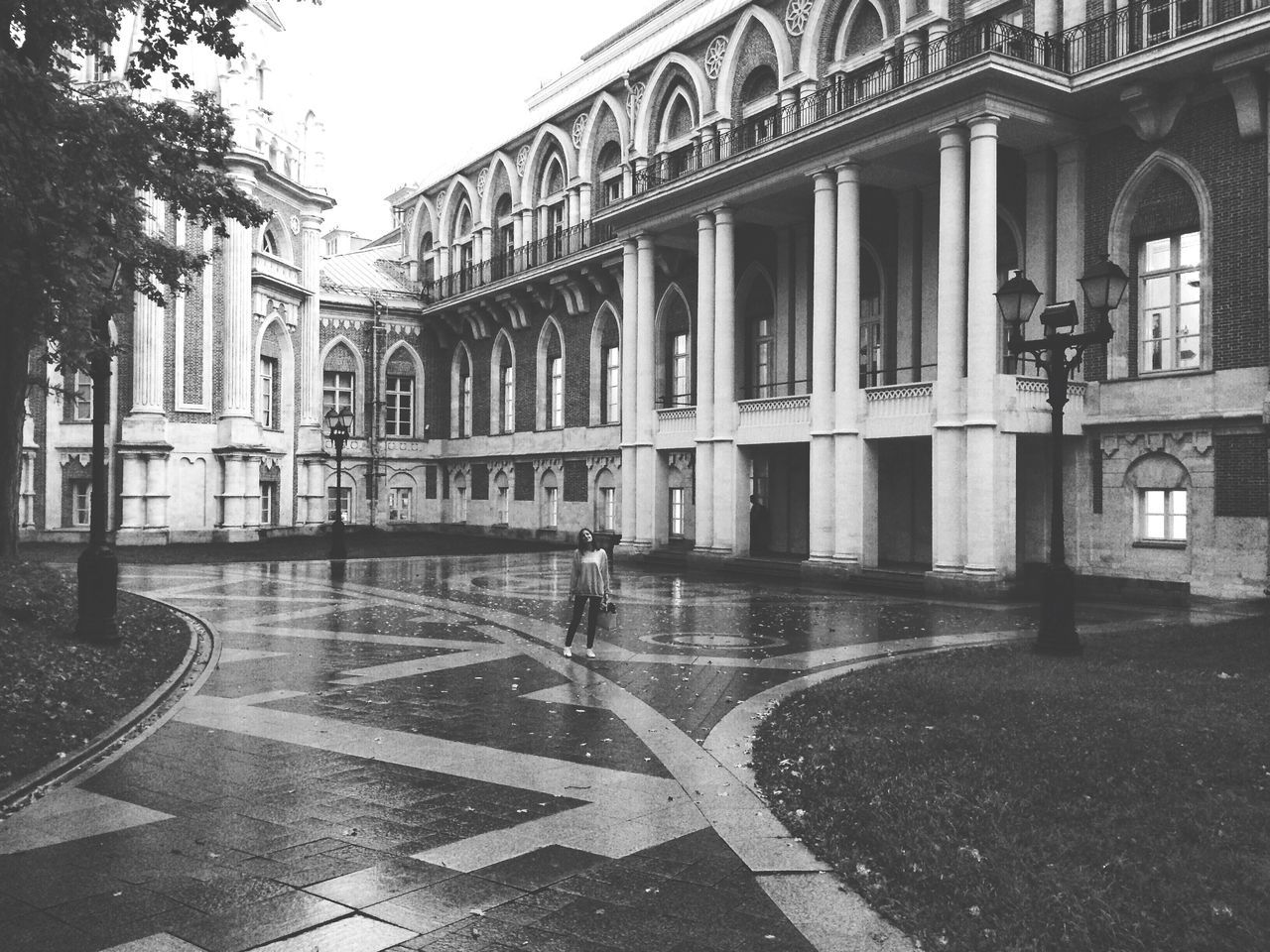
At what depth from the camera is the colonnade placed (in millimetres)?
19172

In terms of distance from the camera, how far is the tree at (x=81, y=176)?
32.3 ft

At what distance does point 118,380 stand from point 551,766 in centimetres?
3167

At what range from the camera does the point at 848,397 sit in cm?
2195

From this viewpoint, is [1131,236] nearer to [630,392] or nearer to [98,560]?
Result: [630,392]

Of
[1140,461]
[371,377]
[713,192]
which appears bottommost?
[1140,461]

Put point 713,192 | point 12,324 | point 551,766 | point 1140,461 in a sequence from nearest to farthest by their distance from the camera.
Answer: point 551,766 < point 12,324 < point 1140,461 < point 713,192

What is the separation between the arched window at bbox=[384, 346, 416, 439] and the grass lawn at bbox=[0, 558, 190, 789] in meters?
30.1

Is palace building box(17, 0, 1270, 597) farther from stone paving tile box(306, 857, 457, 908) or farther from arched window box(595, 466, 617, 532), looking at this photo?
stone paving tile box(306, 857, 457, 908)

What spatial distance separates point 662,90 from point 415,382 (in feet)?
62.3

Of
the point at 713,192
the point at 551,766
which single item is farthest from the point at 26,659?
the point at 713,192

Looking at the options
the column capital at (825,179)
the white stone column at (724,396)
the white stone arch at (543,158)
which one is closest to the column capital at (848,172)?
the column capital at (825,179)

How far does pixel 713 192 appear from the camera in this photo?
2555 cm

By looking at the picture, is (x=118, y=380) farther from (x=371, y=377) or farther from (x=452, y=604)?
(x=452, y=604)

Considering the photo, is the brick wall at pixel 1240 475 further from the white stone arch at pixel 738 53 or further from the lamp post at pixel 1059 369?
the white stone arch at pixel 738 53
